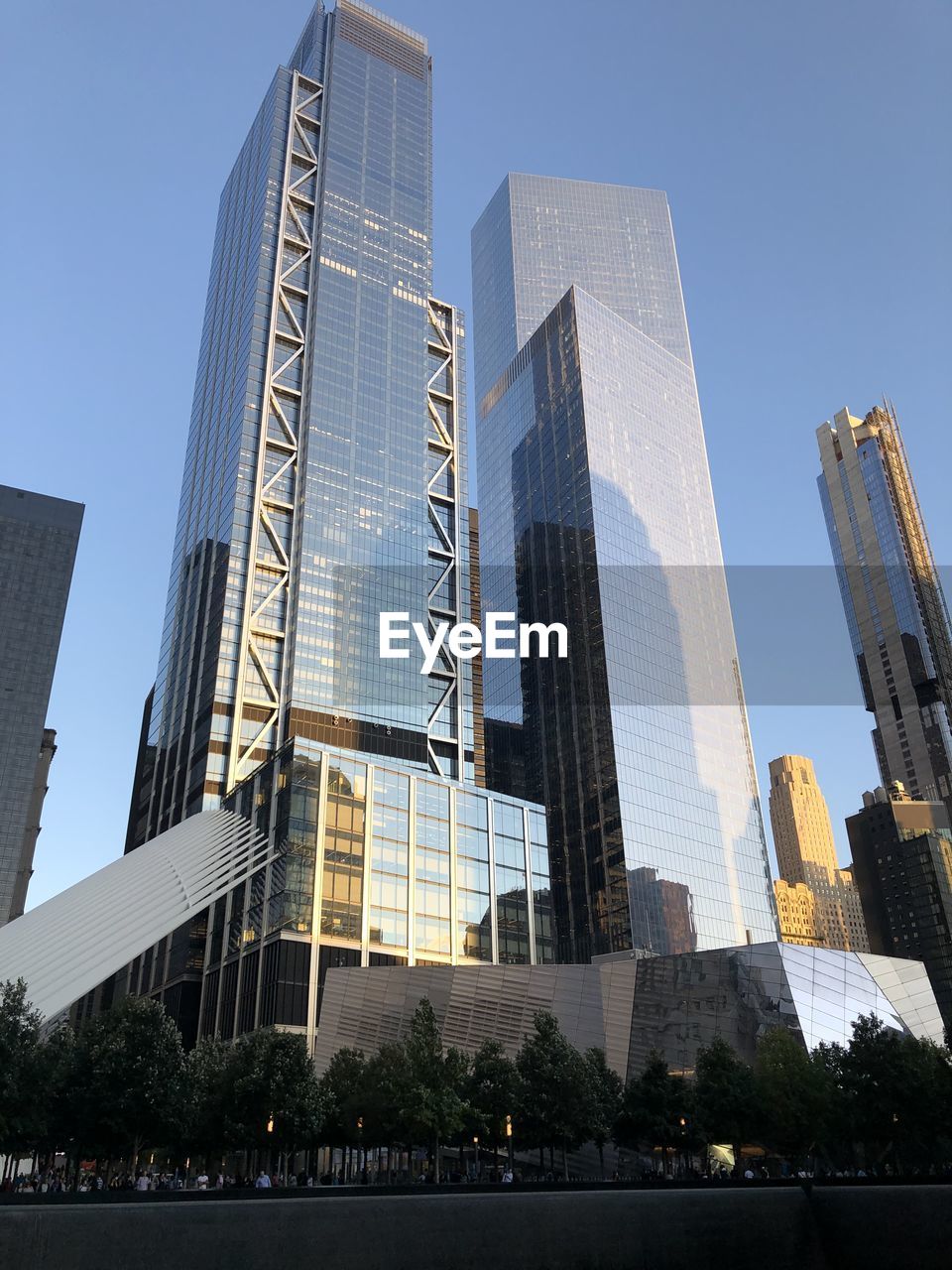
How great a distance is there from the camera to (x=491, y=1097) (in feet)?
174

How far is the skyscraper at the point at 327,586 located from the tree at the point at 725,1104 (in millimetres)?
43212

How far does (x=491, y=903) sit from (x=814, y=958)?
4787cm

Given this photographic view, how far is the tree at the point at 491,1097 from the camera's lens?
52375 mm

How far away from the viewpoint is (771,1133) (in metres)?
52.6

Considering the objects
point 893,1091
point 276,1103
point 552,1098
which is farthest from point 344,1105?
point 893,1091

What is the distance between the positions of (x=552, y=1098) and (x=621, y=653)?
100569 mm

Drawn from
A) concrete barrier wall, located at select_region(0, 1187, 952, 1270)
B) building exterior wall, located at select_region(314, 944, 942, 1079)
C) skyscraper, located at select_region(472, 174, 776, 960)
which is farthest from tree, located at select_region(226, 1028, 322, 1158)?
skyscraper, located at select_region(472, 174, 776, 960)

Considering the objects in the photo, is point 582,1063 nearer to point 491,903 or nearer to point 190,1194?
point 190,1194

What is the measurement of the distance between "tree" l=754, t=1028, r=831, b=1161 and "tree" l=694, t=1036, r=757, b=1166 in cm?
57

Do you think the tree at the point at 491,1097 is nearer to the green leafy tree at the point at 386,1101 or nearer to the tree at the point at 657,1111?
the green leafy tree at the point at 386,1101

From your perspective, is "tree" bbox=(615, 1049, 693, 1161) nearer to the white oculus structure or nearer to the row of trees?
the row of trees

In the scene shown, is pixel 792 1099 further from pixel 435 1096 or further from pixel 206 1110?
pixel 206 1110

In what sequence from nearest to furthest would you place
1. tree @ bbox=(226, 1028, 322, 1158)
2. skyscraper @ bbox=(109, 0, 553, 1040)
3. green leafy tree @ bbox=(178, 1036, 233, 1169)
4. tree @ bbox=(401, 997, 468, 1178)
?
green leafy tree @ bbox=(178, 1036, 233, 1169)
tree @ bbox=(226, 1028, 322, 1158)
tree @ bbox=(401, 997, 468, 1178)
skyscraper @ bbox=(109, 0, 553, 1040)

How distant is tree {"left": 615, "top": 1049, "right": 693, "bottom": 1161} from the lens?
53969 millimetres
